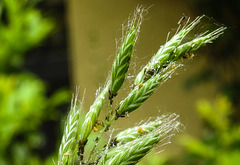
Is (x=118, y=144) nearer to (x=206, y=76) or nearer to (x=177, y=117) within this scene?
(x=177, y=117)

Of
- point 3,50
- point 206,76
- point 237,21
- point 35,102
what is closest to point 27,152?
point 35,102

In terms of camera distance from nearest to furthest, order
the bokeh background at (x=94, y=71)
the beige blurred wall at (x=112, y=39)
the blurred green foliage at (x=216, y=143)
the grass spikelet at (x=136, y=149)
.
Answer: the grass spikelet at (x=136, y=149) < the bokeh background at (x=94, y=71) < the blurred green foliage at (x=216, y=143) < the beige blurred wall at (x=112, y=39)

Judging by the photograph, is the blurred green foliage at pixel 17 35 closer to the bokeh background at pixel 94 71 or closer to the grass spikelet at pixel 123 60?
the bokeh background at pixel 94 71

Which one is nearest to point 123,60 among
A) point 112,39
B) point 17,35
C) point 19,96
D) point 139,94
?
point 139,94

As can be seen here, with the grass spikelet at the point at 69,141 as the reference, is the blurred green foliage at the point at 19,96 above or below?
above

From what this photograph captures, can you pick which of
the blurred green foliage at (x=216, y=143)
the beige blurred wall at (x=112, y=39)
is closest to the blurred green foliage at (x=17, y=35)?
the blurred green foliage at (x=216, y=143)

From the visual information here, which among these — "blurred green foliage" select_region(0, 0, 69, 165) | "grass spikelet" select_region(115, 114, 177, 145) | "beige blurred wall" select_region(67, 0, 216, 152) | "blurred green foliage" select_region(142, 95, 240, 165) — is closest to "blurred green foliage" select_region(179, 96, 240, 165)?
"blurred green foliage" select_region(142, 95, 240, 165)

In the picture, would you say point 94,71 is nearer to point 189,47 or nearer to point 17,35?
point 17,35
